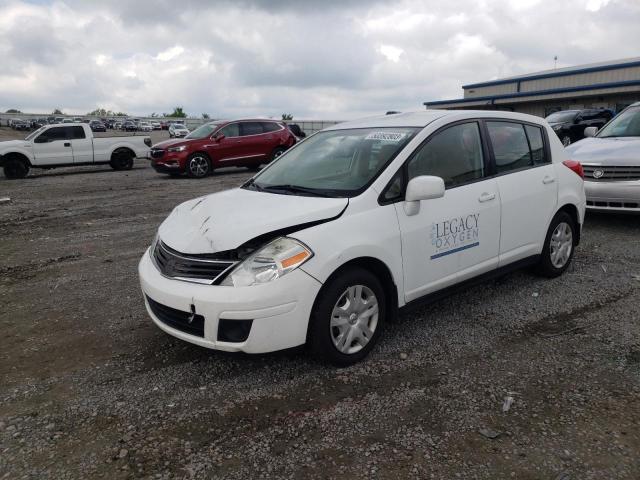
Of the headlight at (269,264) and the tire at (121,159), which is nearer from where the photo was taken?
the headlight at (269,264)

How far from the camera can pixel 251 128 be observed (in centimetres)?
1664

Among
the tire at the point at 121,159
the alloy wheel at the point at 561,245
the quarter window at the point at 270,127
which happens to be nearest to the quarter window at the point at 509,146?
the alloy wheel at the point at 561,245

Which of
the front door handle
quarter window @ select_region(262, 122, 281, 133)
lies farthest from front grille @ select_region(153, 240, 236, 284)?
quarter window @ select_region(262, 122, 281, 133)

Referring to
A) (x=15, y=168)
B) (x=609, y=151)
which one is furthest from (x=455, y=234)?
(x=15, y=168)

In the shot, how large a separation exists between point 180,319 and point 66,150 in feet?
53.7

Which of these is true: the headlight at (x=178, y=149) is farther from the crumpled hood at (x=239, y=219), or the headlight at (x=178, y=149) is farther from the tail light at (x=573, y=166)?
the tail light at (x=573, y=166)

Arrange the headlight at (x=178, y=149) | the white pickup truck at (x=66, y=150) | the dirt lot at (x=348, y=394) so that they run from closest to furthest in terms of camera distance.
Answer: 1. the dirt lot at (x=348, y=394)
2. the headlight at (x=178, y=149)
3. the white pickup truck at (x=66, y=150)

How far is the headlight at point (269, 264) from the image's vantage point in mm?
3186

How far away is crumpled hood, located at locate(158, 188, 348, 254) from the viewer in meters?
3.34

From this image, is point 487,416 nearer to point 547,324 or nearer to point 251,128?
point 547,324

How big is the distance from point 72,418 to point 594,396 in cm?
315

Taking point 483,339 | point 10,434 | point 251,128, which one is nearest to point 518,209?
point 483,339

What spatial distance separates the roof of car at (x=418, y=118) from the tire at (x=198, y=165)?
1133 centimetres

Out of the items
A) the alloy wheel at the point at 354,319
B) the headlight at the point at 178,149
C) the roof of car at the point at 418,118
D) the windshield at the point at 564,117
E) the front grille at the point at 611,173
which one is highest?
the windshield at the point at 564,117
